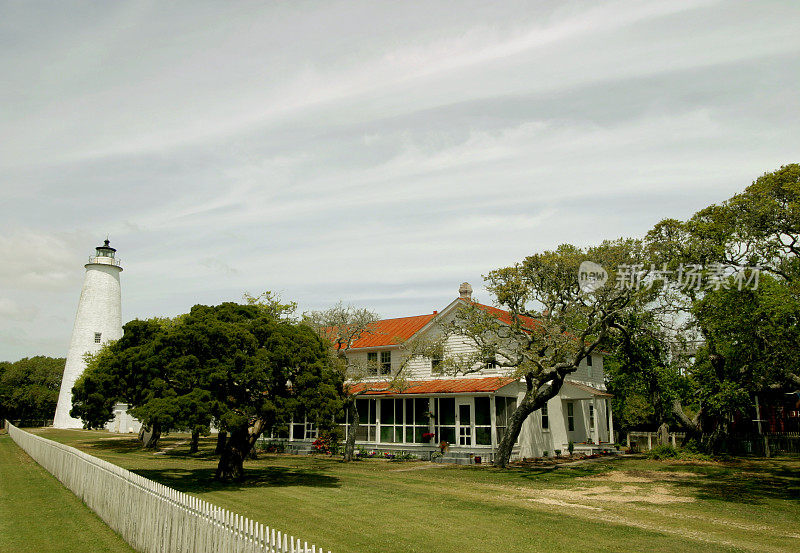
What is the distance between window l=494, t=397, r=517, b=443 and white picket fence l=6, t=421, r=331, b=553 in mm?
19952

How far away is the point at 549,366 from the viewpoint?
2594 centimetres

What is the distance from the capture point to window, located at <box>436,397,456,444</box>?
3089cm

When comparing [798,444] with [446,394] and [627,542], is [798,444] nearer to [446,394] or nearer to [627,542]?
[446,394]

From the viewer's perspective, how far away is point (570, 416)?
115 feet

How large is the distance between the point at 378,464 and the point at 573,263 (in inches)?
552

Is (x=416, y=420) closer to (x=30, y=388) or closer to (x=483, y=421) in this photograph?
(x=483, y=421)

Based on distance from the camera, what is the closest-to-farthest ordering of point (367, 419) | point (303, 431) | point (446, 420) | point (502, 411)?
point (502, 411)
point (446, 420)
point (367, 419)
point (303, 431)

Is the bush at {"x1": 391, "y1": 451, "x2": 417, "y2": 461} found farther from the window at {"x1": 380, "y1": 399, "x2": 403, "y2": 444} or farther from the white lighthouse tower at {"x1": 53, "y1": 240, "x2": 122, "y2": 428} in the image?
the white lighthouse tower at {"x1": 53, "y1": 240, "x2": 122, "y2": 428}

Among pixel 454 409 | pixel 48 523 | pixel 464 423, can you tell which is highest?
pixel 454 409

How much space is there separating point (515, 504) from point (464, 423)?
14.5 m

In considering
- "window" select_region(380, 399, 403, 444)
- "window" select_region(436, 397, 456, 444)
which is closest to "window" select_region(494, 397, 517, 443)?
"window" select_region(436, 397, 456, 444)

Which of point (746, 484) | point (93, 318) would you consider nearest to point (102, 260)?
point (93, 318)

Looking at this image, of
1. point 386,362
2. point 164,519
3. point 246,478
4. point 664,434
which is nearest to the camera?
point 164,519

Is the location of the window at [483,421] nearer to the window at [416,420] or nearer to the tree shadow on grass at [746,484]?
the window at [416,420]
